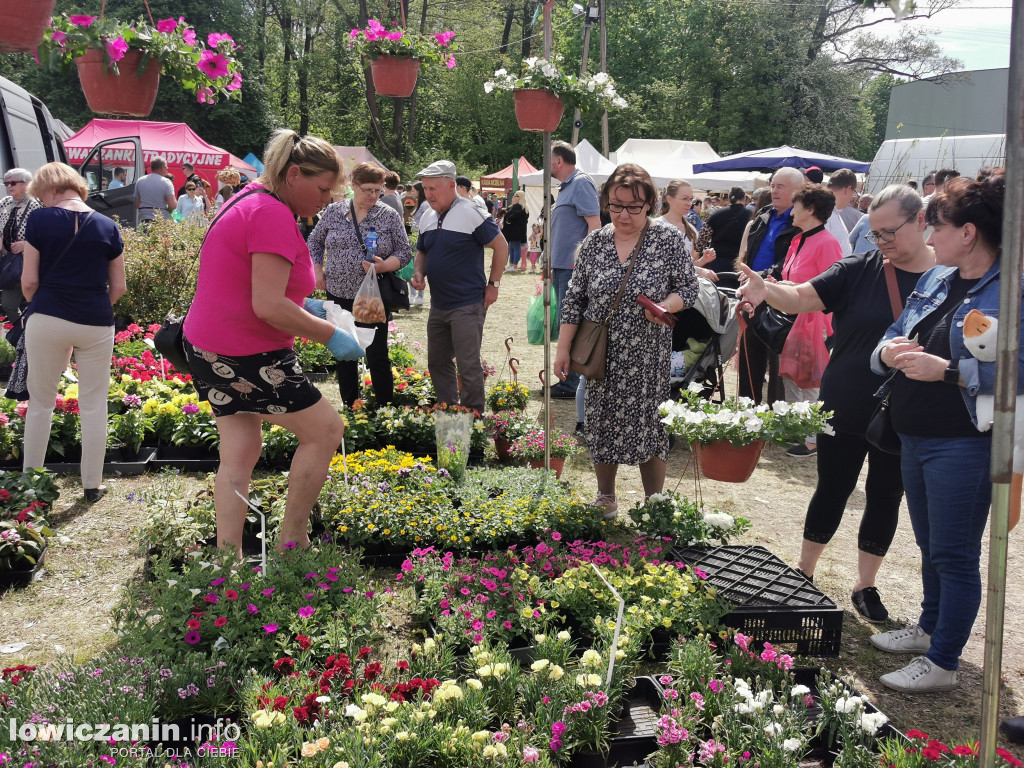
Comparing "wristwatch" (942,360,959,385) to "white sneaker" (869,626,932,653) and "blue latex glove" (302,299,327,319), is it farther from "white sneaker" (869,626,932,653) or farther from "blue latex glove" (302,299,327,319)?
"blue latex glove" (302,299,327,319)

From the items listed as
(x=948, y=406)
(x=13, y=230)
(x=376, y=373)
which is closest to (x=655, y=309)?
(x=948, y=406)

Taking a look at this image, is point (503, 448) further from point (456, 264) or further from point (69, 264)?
point (69, 264)

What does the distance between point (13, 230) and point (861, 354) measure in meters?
6.47

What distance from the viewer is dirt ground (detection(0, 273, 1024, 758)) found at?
3199 millimetres

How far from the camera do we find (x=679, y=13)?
38375 mm

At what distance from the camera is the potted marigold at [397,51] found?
5.50 metres

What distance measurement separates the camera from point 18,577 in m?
3.89

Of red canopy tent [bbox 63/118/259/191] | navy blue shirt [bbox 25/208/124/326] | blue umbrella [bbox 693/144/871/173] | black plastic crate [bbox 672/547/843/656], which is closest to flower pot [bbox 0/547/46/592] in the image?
navy blue shirt [bbox 25/208/124/326]

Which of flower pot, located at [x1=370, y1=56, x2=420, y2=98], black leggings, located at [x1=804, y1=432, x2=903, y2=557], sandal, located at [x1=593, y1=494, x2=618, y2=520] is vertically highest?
flower pot, located at [x1=370, y1=56, x2=420, y2=98]

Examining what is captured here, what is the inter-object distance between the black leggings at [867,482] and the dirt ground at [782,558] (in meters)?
0.43

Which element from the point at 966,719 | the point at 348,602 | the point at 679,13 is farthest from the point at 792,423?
the point at 679,13

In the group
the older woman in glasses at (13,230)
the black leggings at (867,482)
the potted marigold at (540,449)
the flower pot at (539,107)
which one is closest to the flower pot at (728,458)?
the black leggings at (867,482)

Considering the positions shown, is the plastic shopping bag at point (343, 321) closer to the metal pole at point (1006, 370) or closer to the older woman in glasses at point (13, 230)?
the metal pole at point (1006, 370)

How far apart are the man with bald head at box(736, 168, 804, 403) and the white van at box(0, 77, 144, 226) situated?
22.4 feet
